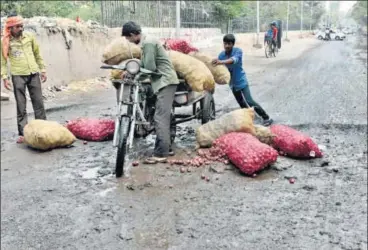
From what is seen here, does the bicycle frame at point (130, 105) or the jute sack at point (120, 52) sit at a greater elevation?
the jute sack at point (120, 52)

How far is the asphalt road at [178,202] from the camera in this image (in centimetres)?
346

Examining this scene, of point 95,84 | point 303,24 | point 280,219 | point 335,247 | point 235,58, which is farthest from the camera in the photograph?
point 303,24

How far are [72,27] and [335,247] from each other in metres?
9.44

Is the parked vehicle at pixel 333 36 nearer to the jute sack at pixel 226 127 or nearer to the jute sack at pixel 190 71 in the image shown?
the jute sack at pixel 226 127

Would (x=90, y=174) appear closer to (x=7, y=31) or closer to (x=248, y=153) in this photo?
(x=248, y=153)

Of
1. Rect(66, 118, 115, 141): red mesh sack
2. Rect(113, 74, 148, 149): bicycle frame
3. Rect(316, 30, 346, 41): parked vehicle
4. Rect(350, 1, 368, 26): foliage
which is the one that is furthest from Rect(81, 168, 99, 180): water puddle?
Rect(350, 1, 368, 26): foliage

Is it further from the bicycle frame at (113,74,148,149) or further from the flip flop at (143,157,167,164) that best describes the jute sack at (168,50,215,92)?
the flip flop at (143,157,167,164)

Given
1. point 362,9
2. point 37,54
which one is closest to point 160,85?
point 37,54

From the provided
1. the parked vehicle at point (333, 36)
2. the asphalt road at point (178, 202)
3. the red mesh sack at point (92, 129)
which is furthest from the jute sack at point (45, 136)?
the parked vehicle at point (333, 36)

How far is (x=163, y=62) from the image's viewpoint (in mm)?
5148

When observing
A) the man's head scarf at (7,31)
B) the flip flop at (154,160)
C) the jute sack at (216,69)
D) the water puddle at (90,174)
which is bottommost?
the water puddle at (90,174)

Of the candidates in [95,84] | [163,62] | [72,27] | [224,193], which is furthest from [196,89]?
[72,27]

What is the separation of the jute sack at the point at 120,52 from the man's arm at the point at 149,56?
2.20 ft

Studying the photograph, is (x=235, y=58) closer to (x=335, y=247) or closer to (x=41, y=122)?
(x=41, y=122)
